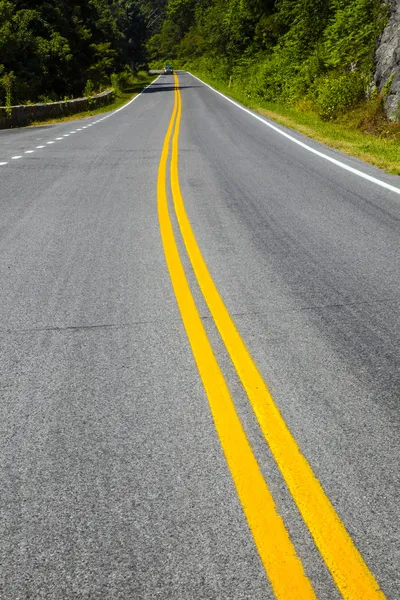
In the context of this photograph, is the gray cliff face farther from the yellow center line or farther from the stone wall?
the yellow center line

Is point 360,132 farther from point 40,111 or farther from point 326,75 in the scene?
point 40,111

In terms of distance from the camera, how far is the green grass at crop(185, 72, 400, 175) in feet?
43.1

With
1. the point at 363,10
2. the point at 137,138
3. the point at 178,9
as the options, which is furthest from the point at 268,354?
the point at 178,9

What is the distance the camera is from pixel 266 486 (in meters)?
2.60

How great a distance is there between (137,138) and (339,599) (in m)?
16.6

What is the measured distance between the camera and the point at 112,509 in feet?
8.05

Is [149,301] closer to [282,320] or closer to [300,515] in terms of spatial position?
[282,320]

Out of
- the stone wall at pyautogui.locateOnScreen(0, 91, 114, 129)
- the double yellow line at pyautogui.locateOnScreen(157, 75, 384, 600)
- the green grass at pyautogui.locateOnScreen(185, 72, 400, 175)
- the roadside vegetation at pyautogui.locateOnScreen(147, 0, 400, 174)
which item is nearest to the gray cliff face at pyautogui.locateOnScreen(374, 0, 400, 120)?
the roadside vegetation at pyautogui.locateOnScreen(147, 0, 400, 174)

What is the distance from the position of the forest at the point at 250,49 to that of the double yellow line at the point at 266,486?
19.3 metres

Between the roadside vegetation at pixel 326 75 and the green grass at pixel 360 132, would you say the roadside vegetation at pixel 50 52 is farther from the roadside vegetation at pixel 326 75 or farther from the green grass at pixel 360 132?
the green grass at pixel 360 132

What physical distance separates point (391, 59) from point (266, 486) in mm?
19789

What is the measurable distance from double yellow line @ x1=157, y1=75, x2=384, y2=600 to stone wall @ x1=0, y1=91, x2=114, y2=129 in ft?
74.4

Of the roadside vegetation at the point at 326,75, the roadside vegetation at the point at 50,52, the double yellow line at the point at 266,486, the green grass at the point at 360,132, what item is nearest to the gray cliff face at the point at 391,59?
the roadside vegetation at the point at 326,75

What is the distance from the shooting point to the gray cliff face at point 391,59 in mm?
18378
